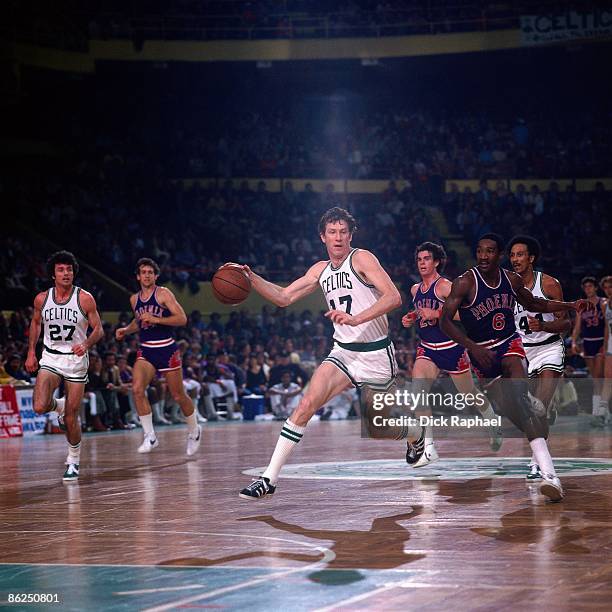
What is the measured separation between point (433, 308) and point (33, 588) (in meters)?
6.80

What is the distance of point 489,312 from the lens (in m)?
8.53

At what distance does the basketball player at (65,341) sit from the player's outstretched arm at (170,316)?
185 centimetres

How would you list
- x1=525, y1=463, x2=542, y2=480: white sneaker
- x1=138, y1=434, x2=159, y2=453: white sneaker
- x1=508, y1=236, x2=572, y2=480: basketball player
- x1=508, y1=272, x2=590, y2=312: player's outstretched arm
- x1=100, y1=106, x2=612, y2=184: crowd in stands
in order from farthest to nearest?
1. x1=100, y1=106, x2=612, y2=184: crowd in stands
2. x1=138, y1=434, x2=159, y2=453: white sneaker
3. x1=508, y1=236, x2=572, y2=480: basketball player
4. x1=525, y1=463, x2=542, y2=480: white sneaker
5. x1=508, y1=272, x2=590, y2=312: player's outstretched arm

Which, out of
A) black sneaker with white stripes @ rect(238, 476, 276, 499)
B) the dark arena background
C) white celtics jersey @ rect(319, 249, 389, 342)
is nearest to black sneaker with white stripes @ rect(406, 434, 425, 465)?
the dark arena background

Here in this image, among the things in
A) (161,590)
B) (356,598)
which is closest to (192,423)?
(161,590)

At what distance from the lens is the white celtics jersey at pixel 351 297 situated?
8289mm

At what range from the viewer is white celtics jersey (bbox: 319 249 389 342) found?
27.2ft

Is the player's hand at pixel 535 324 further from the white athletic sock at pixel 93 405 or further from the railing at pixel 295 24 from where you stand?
the railing at pixel 295 24

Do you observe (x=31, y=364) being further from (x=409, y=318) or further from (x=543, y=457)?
(x=543, y=457)

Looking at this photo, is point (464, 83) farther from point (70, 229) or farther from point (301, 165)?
point (70, 229)

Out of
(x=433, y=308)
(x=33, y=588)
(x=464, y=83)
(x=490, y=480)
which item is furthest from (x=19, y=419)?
(x=464, y=83)

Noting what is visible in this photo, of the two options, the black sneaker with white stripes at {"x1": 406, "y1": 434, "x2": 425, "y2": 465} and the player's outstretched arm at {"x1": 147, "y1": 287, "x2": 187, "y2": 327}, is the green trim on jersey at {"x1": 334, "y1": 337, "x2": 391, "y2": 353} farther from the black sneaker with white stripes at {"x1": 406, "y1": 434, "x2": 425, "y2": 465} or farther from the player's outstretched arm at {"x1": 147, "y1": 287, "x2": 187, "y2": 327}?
the player's outstretched arm at {"x1": 147, "y1": 287, "x2": 187, "y2": 327}

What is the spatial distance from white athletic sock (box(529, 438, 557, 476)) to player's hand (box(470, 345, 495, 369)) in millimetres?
682

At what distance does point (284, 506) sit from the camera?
26.4 feet
